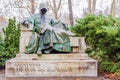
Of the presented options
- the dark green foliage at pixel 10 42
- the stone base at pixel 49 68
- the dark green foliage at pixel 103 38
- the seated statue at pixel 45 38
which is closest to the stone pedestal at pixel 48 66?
the stone base at pixel 49 68

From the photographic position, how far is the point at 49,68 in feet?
24.0

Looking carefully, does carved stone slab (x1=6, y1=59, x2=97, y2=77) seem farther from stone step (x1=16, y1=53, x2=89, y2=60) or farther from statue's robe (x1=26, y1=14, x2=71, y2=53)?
statue's robe (x1=26, y1=14, x2=71, y2=53)

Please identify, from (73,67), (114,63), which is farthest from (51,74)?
(114,63)

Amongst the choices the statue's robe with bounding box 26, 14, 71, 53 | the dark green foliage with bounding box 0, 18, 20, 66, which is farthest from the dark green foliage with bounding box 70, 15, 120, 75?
the dark green foliage with bounding box 0, 18, 20, 66

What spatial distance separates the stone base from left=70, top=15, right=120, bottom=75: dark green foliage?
1.07 metres

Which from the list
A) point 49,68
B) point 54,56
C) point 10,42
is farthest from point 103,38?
point 10,42

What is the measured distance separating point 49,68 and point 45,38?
0.90m

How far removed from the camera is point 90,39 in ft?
32.2

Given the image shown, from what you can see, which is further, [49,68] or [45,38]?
[45,38]

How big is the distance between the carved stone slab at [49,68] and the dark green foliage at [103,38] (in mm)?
1085

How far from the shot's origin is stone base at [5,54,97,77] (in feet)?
23.8

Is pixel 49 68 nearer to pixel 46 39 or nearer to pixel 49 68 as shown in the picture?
pixel 49 68

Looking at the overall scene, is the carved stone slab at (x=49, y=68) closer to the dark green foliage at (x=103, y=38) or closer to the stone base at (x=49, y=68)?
the stone base at (x=49, y=68)

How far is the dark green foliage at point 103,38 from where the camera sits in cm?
828
